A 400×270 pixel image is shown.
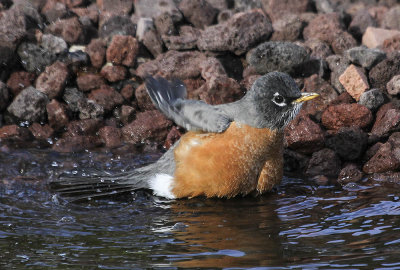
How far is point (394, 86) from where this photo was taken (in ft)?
22.5

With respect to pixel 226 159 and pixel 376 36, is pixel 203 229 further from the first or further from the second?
pixel 376 36

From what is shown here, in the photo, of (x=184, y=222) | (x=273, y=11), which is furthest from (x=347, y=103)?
(x=184, y=222)

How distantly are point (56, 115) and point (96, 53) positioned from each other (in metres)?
0.98

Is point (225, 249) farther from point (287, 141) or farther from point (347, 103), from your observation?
point (347, 103)

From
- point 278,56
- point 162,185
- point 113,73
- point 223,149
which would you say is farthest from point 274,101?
point 113,73

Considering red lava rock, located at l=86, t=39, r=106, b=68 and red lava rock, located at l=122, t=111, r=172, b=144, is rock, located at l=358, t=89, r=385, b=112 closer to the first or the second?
red lava rock, located at l=122, t=111, r=172, b=144

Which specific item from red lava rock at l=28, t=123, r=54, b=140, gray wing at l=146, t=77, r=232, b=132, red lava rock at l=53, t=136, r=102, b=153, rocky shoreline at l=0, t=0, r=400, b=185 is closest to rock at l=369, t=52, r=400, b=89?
rocky shoreline at l=0, t=0, r=400, b=185

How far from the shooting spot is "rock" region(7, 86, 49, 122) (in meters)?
7.31

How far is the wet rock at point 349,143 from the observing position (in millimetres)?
6453

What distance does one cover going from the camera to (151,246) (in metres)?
4.57

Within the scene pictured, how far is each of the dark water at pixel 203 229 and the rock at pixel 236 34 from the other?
197 centimetres

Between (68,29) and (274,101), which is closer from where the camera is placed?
(274,101)

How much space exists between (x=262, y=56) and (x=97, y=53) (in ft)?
6.32

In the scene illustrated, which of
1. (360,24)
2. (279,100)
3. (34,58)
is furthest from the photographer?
(360,24)
